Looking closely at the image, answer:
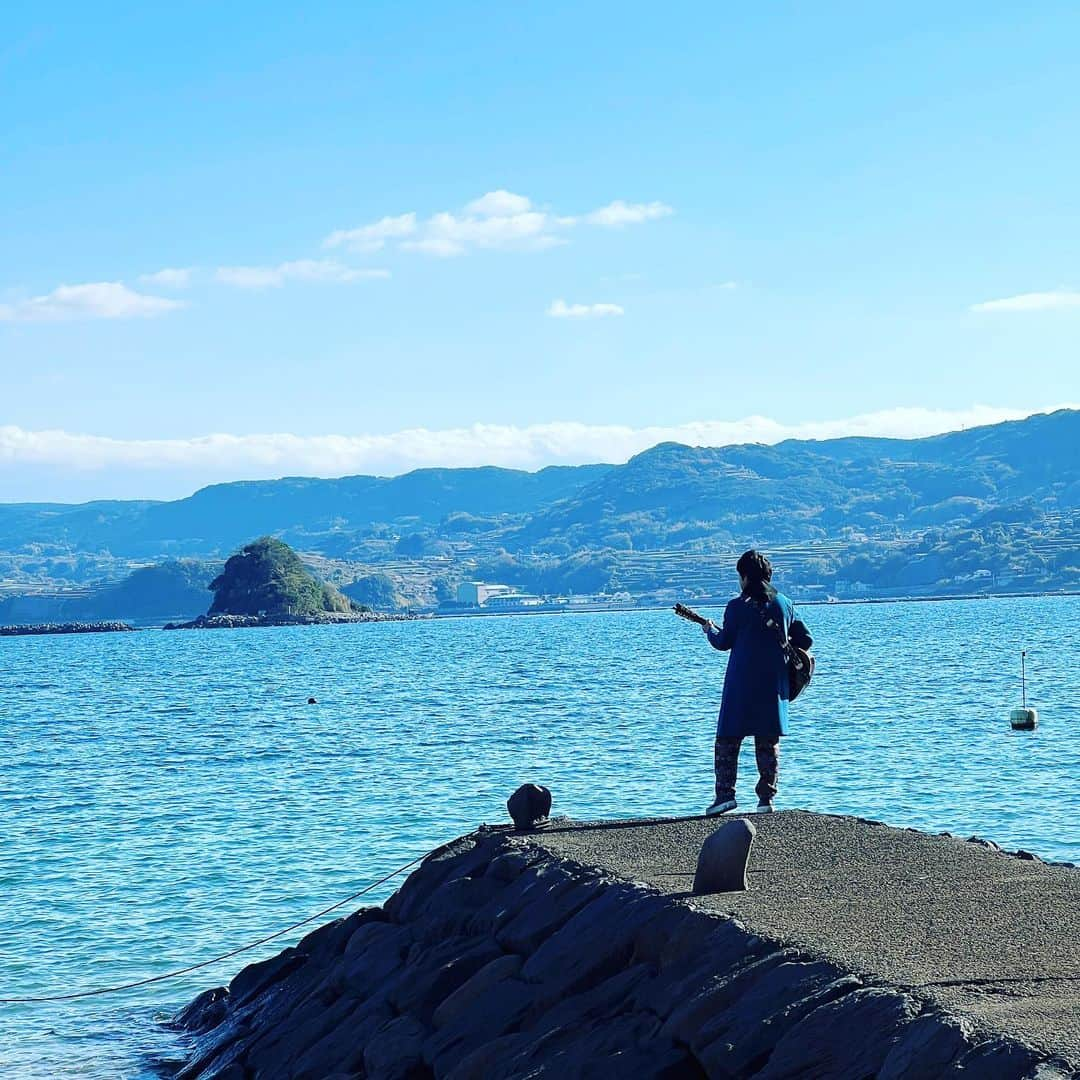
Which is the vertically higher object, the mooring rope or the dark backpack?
the dark backpack

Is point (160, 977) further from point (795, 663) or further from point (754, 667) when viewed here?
point (795, 663)

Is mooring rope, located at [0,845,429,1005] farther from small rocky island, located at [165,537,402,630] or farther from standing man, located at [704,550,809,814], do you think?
small rocky island, located at [165,537,402,630]

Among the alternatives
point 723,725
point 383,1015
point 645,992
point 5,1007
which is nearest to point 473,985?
point 383,1015

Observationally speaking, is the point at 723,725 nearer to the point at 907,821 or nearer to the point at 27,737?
the point at 907,821

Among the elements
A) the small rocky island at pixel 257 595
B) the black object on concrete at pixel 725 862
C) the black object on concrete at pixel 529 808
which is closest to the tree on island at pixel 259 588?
the small rocky island at pixel 257 595

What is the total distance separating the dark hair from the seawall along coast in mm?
1839

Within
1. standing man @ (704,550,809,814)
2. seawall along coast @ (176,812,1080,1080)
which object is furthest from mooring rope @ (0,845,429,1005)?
standing man @ (704,550,809,814)

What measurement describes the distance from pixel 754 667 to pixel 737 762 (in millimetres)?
985

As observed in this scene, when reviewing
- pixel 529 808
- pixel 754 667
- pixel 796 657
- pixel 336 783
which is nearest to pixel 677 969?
pixel 754 667

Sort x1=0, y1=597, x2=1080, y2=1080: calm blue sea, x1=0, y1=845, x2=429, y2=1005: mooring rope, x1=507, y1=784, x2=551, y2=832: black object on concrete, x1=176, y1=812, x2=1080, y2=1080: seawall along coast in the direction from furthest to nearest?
x1=0, y1=597, x2=1080, y2=1080: calm blue sea, x1=0, y1=845, x2=429, y2=1005: mooring rope, x1=507, y1=784, x2=551, y2=832: black object on concrete, x1=176, y1=812, x2=1080, y2=1080: seawall along coast

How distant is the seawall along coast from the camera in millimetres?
6734

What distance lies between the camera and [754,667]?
12.1 m

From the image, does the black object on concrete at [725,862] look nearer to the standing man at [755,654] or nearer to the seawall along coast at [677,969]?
the seawall along coast at [677,969]

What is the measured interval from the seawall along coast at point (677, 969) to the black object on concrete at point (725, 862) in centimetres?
16
